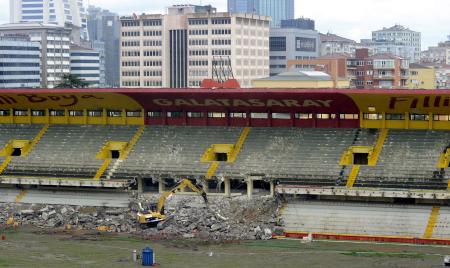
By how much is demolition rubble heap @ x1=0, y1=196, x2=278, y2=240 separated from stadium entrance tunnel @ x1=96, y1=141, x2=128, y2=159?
6363mm

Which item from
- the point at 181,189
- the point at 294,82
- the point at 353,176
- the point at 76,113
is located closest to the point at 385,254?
the point at 353,176

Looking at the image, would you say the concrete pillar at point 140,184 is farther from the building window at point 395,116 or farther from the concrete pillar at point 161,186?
the building window at point 395,116

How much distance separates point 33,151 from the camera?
82.2 meters

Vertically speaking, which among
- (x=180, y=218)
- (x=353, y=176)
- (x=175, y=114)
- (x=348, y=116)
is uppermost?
(x=348, y=116)

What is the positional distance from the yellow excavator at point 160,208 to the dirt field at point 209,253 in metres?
2.87

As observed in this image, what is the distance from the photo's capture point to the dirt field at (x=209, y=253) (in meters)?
57.7

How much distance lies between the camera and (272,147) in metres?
76.2

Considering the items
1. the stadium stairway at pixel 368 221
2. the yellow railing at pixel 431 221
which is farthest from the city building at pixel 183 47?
the yellow railing at pixel 431 221

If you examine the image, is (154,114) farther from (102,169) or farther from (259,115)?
(259,115)

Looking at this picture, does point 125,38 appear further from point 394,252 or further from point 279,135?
point 394,252

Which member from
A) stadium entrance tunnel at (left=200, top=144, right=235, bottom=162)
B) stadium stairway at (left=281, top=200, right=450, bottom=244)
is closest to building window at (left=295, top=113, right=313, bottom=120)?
stadium entrance tunnel at (left=200, top=144, right=235, bottom=162)

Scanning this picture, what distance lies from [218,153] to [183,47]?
11364cm

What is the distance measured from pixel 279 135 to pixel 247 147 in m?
2.63

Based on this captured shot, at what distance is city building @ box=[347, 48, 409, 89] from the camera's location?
18462cm
